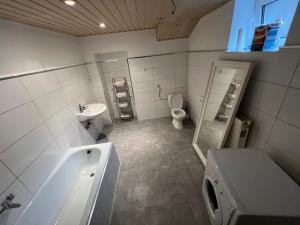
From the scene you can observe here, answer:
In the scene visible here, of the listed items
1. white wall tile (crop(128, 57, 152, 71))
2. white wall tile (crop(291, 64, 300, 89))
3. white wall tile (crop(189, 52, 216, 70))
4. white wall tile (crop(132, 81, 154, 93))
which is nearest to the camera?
white wall tile (crop(291, 64, 300, 89))

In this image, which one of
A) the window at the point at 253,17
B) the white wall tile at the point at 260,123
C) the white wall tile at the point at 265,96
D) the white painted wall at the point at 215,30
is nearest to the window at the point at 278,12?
the window at the point at 253,17

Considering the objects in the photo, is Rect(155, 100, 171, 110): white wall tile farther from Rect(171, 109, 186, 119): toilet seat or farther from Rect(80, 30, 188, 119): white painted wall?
Rect(80, 30, 188, 119): white painted wall

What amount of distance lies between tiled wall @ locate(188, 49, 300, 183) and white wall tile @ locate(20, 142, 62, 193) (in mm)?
2288

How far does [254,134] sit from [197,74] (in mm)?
1652

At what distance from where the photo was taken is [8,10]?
3.84 ft

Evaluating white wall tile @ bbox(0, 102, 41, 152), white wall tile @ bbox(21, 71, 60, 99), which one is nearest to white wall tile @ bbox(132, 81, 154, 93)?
white wall tile @ bbox(21, 71, 60, 99)

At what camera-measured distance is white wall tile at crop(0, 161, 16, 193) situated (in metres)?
1.08

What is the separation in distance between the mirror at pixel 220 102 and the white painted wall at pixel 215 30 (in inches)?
12.1

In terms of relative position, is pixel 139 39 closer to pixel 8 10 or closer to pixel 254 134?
pixel 8 10

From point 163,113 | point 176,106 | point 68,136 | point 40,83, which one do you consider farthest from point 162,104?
point 40,83

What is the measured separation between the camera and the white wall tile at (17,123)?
1.16 metres

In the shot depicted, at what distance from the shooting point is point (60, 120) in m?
1.94

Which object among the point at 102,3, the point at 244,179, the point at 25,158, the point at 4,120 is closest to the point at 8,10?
the point at 102,3

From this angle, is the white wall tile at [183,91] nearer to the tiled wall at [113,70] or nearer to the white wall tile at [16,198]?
the tiled wall at [113,70]
